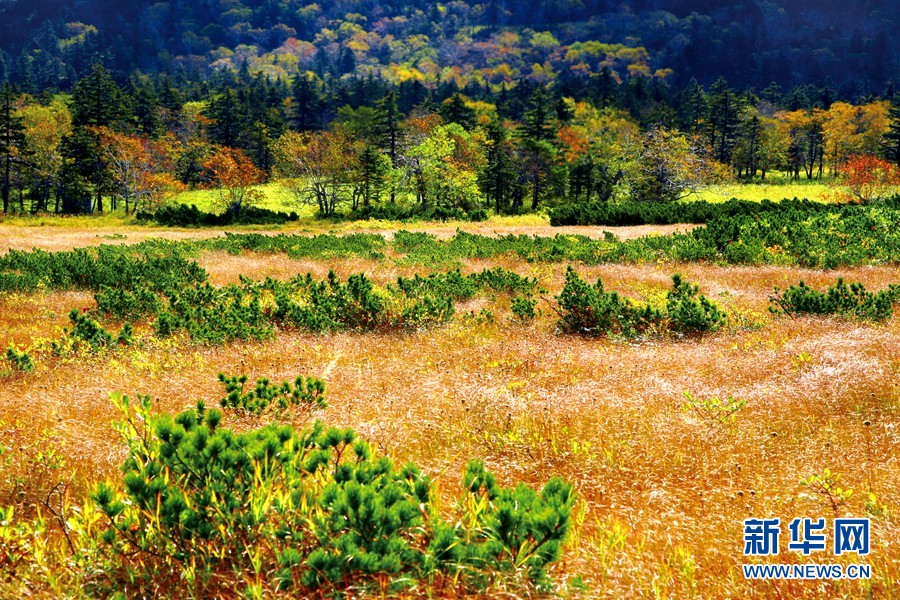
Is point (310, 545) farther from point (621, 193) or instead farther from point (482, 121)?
point (482, 121)

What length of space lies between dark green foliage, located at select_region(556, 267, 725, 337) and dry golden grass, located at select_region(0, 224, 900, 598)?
39cm

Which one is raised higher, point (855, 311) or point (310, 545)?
point (855, 311)

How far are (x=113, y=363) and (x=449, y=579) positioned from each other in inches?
246

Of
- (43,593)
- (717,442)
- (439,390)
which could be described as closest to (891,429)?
(717,442)

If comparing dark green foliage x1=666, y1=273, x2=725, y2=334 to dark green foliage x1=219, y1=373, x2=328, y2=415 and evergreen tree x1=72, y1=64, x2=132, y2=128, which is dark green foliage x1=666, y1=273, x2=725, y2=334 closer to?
dark green foliage x1=219, y1=373, x2=328, y2=415

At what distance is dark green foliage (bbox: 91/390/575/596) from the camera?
2.67 metres

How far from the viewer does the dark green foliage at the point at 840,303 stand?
8922mm

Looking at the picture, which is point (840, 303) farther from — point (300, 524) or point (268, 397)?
point (300, 524)

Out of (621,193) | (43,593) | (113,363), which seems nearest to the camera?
(43,593)

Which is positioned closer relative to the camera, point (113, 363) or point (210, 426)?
point (210, 426)

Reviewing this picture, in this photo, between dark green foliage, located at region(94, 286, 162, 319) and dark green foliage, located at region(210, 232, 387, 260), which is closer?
dark green foliage, located at region(94, 286, 162, 319)

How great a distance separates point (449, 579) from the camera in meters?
2.78

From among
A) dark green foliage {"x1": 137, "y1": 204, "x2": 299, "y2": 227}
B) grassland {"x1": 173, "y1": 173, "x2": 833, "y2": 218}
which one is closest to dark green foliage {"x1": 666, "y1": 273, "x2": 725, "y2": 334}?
dark green foliage {"x1": 137, "y1": 204, "x2": 299, "y2": 227}

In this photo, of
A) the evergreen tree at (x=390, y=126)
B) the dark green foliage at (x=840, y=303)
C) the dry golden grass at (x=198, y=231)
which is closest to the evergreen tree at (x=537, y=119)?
the evergreen tree at (x=390, y=126)
